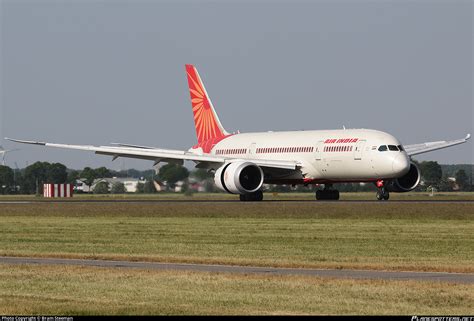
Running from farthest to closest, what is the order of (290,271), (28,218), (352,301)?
1. (28,218)
2. (290,271)
3. (352,301)

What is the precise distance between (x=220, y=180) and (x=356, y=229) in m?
28.3

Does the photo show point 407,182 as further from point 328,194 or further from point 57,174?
point 57,174

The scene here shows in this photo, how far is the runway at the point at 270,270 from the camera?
1061 inches

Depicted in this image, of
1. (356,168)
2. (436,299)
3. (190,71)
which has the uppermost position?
(190,71)

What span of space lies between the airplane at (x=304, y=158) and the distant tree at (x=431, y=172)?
28.6 m

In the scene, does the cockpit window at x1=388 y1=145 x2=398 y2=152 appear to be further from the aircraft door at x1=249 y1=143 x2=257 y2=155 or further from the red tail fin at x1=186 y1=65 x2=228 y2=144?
the red tail fin at x1=186 y1=65 x2=228 y2=144

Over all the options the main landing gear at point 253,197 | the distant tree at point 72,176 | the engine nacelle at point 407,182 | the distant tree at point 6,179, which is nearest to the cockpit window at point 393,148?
the engine nacelle at point 407,182

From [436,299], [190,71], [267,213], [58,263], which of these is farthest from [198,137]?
[436,299]

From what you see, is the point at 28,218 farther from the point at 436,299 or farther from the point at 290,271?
the point at 436,299

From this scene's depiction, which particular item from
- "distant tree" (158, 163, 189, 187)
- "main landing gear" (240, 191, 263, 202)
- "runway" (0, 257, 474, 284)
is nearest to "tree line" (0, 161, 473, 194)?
"distant tree" (158, 163, 189, 187)

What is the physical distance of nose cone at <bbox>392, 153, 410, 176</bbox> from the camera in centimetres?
6881

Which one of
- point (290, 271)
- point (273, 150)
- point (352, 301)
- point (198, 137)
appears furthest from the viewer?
point (198, 137)

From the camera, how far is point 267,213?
57844 millimetres

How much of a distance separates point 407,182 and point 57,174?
67302 mm
